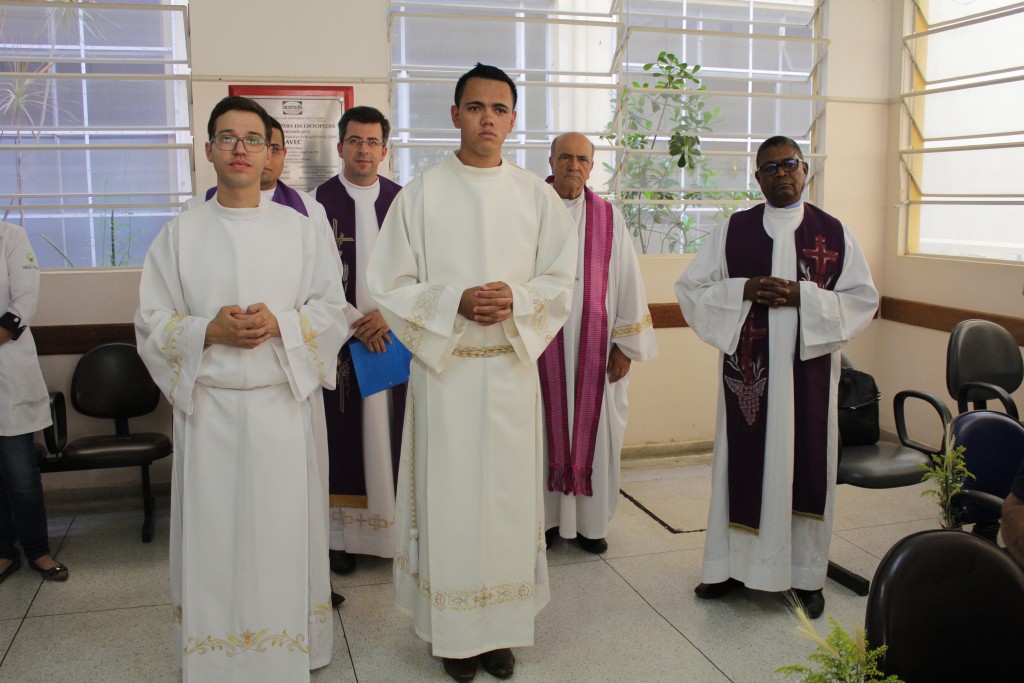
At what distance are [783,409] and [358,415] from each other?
174cm

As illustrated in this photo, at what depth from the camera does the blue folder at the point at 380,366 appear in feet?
12.0

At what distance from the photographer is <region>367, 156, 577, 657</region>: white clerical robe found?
2865 mm

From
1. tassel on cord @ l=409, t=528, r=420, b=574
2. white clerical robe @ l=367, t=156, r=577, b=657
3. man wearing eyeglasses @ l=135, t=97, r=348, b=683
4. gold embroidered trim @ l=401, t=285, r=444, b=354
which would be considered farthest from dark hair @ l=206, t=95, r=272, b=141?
tassel on cord @ l=409, t=528, r=420, b=574

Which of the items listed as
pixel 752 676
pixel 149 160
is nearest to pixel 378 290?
pixel 752 676

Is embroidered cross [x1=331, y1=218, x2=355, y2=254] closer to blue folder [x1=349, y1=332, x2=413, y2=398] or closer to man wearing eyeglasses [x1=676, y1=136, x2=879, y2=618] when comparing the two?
blue folder [x1=349, y1=332, x2=413, y2=398]

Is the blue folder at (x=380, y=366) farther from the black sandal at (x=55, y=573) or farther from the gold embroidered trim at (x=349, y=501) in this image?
the black sandal at (x=55, y=573)

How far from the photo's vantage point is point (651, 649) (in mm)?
3121

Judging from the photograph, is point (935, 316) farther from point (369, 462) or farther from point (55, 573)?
point (55, 573)

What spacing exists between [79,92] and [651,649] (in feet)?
12.4

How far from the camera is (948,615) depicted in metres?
1.60

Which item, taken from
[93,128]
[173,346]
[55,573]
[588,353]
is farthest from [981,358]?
[93,128]

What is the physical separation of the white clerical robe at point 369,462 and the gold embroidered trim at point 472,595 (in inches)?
32.5

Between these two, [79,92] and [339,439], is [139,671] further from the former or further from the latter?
[79,92]

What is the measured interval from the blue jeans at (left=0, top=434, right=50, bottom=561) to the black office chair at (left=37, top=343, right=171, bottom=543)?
0.35 metres
